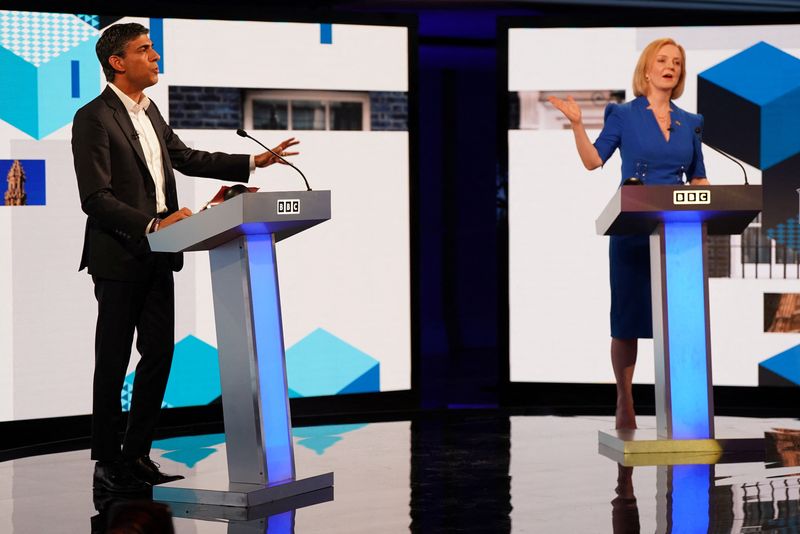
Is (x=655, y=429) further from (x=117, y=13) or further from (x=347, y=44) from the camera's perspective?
(x=117, y=13)

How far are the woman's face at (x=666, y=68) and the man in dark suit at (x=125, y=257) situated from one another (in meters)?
1.64

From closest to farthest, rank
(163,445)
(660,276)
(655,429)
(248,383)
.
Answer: (248,383) → (660,276) → (655,429) → (163,445)

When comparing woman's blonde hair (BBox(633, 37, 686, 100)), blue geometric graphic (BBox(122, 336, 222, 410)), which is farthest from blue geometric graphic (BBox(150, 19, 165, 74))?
woman's blonde hair (BBox(633, 37, 686, 100))

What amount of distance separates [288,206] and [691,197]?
5.10ft

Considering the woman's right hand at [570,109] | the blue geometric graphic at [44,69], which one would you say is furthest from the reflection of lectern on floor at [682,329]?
the blue geometric graphic at [44,69]

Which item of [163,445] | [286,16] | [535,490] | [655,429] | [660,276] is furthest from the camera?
[286,16]

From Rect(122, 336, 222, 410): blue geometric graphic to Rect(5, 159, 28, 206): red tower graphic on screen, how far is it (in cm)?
98

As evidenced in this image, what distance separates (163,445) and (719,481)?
95.0 inches

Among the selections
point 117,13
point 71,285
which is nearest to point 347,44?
point 117,13

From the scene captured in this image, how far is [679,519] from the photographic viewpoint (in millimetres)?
3340

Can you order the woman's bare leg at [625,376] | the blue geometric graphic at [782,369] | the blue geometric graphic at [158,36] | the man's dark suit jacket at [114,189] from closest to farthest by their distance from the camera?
the man's dark suit jacket at [114,189] → the woman's bare leg at [625,376] → the blue geometric graphic at [158,36] → the blue geometric graphic at [782,369]

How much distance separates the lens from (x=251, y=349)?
3.55 meters

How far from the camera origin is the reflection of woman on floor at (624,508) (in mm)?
3273

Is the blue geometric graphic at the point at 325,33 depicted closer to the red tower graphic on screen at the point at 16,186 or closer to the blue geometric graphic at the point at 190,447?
the red tower graphic on screen at the point at 16,186
